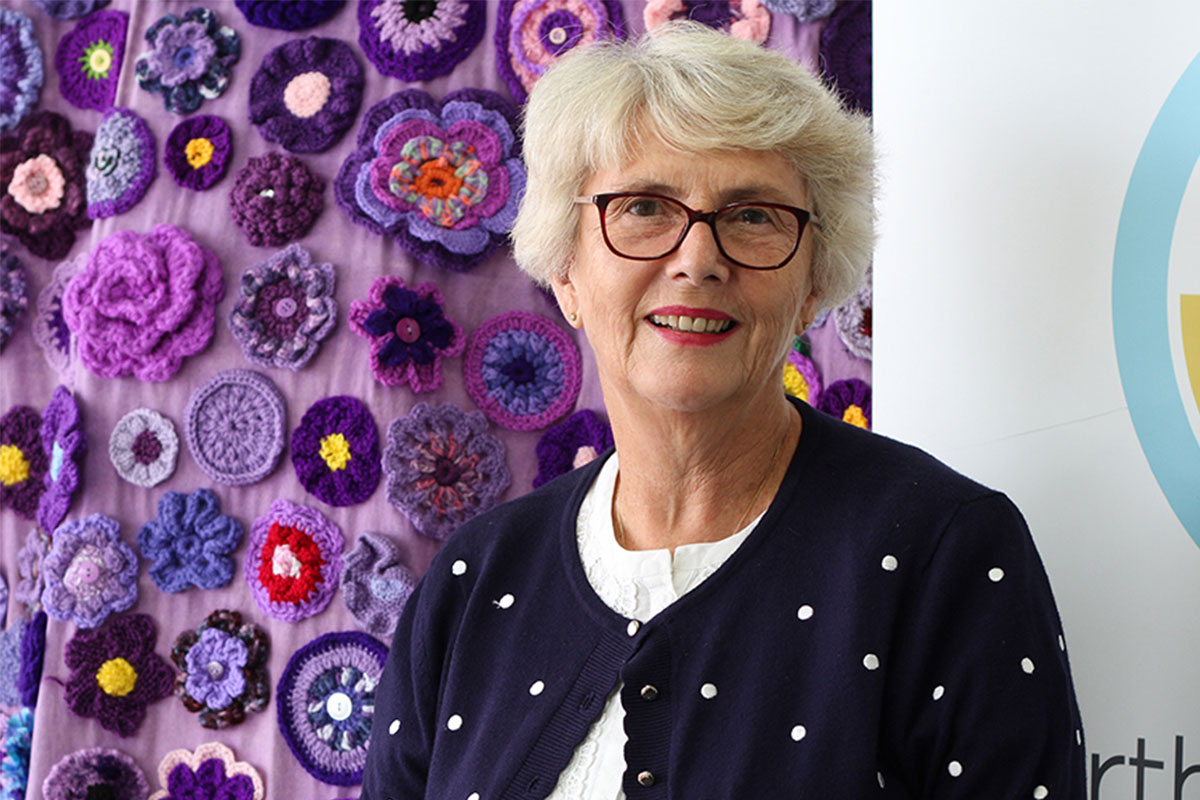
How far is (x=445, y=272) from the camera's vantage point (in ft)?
5.08

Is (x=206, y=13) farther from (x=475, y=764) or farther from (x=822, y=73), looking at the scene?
(x=475, y=764)

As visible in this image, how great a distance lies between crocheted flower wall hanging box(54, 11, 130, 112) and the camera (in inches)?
67.0

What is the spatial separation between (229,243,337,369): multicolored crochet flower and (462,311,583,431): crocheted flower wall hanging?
0.21m

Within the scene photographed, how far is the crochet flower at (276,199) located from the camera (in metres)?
1.55

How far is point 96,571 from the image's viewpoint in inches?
62.7

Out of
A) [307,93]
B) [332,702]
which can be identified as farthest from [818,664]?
[307,93]

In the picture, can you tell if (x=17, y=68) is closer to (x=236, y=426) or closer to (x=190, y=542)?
(x=236, y=426)

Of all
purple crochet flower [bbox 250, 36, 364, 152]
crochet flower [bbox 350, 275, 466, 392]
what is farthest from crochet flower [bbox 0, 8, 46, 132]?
crochet flower [bbox 350, 275, 466, 392]

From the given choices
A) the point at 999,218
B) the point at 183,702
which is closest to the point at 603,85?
the point at 999,218

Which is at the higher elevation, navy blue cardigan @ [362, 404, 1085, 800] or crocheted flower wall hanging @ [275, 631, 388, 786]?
navy blue cardigan @ [362, 404, 1085, 800]

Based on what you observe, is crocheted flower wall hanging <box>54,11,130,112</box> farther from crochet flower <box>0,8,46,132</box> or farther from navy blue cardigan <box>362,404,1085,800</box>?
navy blue cardigan <box>362,404,1085,800</box>

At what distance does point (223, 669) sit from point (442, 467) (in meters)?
0.42

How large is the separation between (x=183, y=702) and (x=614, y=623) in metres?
0.85

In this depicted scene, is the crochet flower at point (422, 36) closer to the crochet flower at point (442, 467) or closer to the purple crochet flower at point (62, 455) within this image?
the crochet flower at point (442, 467)
